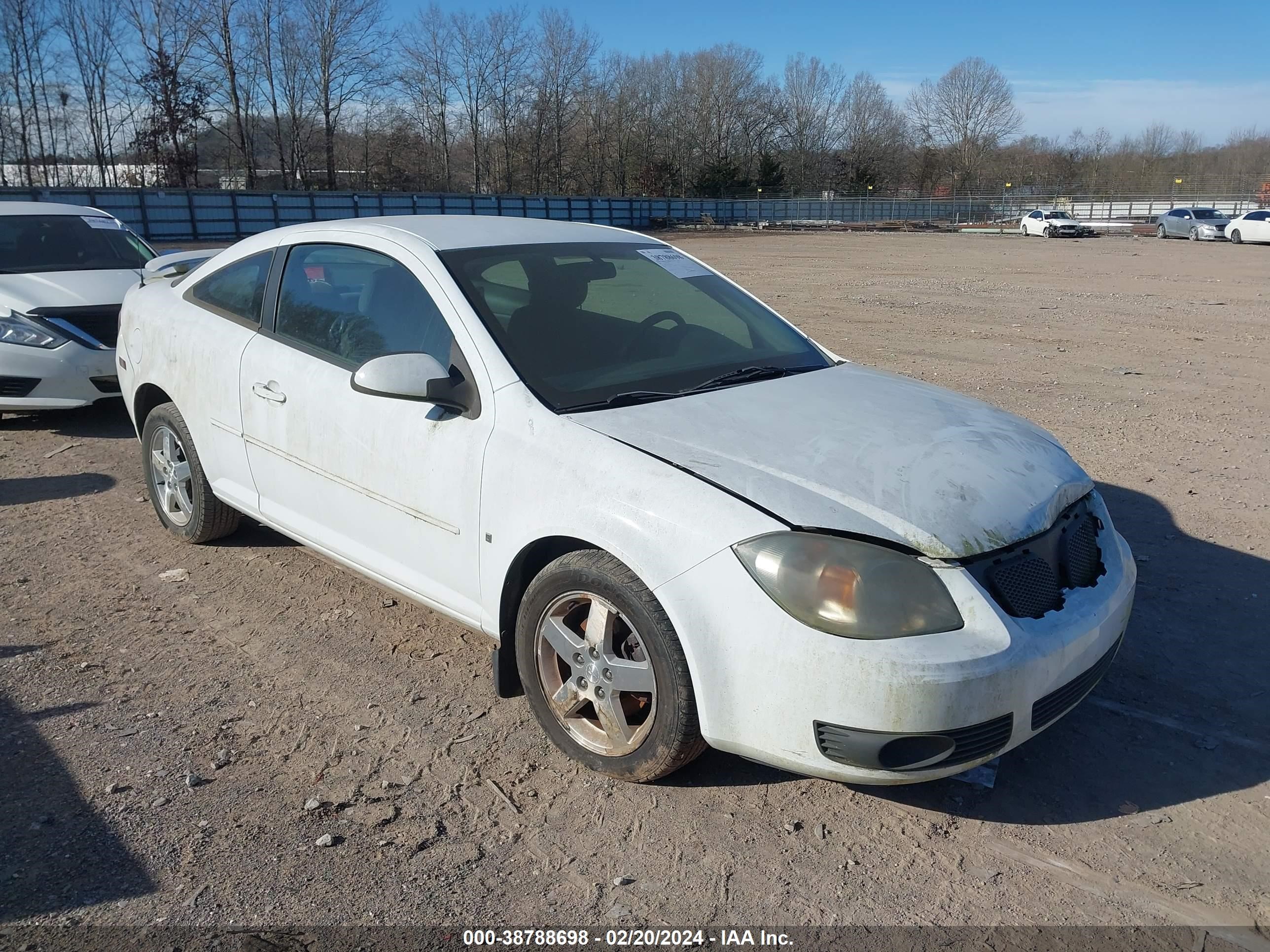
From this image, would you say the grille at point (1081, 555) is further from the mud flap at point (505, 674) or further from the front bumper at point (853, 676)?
the mud flap at point (505, 674)

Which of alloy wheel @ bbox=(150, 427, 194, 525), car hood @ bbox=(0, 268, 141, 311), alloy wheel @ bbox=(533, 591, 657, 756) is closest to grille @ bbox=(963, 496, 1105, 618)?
alloy wheel @ bbox=(533, 591, 657, 756)

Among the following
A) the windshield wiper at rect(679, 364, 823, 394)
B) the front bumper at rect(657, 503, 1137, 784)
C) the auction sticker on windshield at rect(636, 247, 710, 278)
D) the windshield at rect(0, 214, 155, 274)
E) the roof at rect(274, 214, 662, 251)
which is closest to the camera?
the front bumper at rect(657, 503, 1137, 784)

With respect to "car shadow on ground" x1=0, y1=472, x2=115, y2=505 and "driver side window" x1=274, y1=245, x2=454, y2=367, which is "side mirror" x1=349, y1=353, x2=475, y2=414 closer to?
"driver side window" x1=274, y1=245, x2=454, y2=367

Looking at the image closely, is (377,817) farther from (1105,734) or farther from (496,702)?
(1105,734)

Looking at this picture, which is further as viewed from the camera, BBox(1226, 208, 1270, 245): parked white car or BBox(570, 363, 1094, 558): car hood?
BBox(1226, 208, 1270, 245): parked white car

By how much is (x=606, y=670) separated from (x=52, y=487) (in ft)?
15.8

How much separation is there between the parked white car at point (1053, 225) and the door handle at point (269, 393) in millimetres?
52470

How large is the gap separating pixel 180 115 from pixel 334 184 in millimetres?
11247

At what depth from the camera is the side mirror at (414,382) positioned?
3.30m

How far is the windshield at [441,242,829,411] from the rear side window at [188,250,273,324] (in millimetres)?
1230

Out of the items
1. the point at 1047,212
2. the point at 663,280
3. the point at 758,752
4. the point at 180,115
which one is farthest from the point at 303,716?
the point at 180,115

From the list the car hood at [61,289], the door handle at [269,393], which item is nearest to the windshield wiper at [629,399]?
the door handle at [269,393]

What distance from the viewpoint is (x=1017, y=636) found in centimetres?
264

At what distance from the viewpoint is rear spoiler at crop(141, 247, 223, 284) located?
18.6 ft
